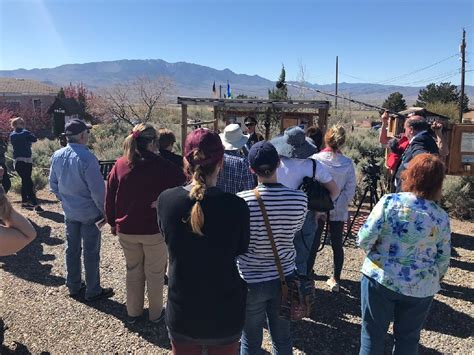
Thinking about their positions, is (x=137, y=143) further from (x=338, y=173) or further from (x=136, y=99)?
(x=136, y=99)

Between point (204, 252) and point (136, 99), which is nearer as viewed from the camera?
point (204, 252)

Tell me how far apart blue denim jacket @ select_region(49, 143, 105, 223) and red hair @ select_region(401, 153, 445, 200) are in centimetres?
289

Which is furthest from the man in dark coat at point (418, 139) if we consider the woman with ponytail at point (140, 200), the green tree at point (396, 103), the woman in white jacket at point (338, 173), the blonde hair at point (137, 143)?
the green tree at point (396, 103)

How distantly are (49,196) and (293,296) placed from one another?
8033 mm

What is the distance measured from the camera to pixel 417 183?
8.14ft

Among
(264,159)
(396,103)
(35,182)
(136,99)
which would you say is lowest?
(35,182)

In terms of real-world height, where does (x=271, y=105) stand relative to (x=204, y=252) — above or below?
above

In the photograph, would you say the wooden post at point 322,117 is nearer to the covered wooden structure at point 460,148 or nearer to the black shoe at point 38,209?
the covered wooden structure at point 460,148

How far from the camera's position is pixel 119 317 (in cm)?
407

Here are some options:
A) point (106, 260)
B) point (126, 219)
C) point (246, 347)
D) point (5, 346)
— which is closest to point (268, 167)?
point (246, 347)

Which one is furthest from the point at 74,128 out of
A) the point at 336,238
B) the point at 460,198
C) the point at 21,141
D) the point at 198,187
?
the point at 460,198

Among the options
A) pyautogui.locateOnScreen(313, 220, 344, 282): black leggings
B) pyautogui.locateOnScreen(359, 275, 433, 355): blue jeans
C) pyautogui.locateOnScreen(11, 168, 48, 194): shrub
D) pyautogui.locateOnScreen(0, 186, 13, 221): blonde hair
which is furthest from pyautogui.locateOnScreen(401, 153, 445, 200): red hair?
pyautogui.locateOnScreen(11, 168, 48, 194): shrub

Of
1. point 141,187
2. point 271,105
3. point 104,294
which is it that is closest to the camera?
point 141,187

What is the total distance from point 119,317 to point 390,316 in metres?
2.61
